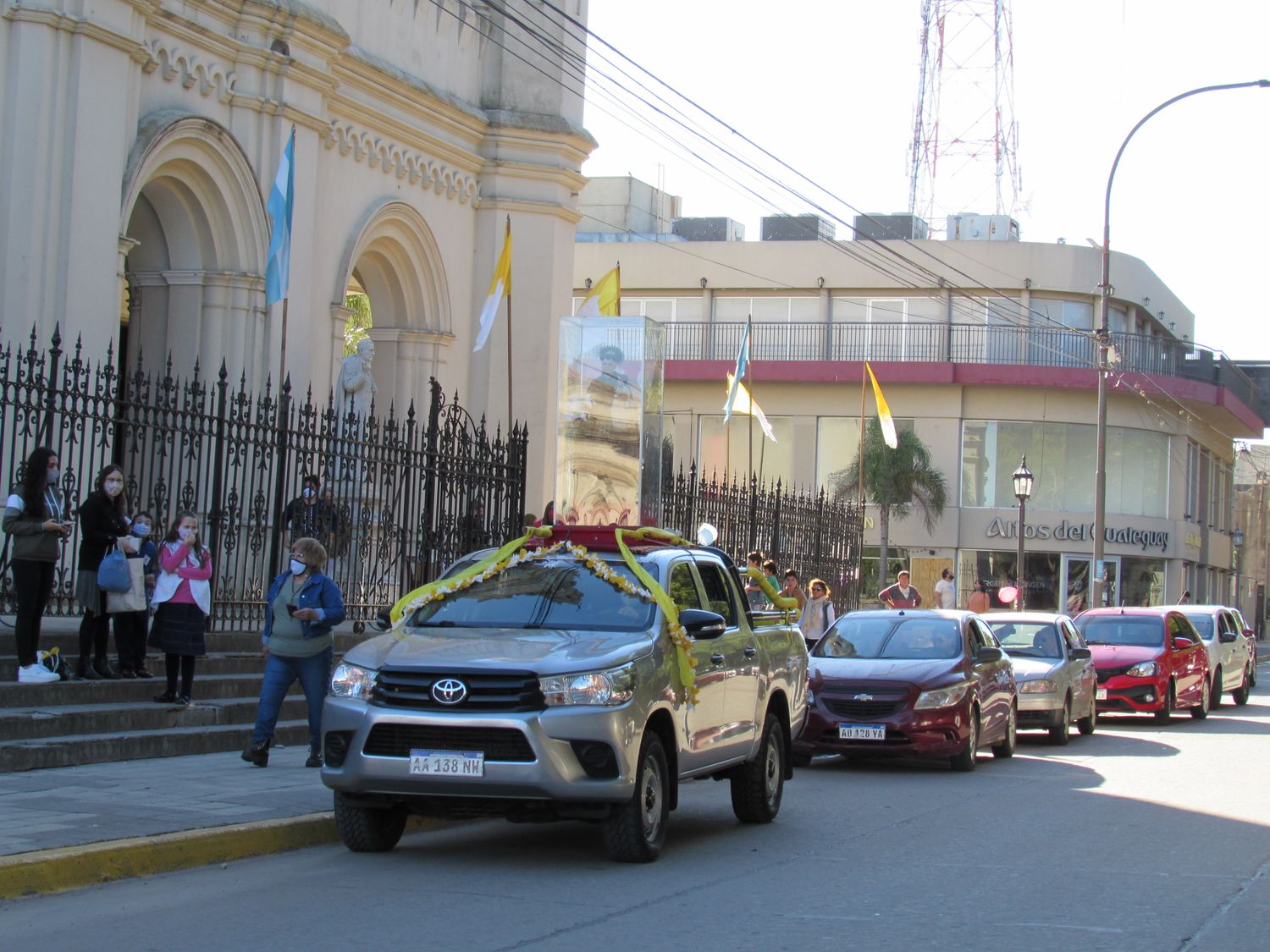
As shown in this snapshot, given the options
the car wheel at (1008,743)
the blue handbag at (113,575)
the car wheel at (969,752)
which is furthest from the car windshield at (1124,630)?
the blue handbag at (113,575)

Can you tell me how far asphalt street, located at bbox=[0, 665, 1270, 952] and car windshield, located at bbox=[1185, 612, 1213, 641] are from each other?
13135 millimetres

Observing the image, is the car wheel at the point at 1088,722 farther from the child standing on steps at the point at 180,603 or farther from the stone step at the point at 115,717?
the child standing on steps at the point at 180,603

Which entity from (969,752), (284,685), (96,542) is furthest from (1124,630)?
(96,542)

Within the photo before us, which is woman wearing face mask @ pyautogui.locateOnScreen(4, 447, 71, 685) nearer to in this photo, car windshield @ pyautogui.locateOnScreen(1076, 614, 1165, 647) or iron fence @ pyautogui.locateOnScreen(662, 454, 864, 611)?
iron fence @ pyautogui.locateOnScreen(662, 454, 864, 611)

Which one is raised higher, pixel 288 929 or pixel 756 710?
pixel 756 710

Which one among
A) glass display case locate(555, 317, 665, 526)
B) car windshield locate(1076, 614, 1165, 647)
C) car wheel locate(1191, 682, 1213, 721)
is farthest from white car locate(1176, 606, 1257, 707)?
glass display case locate(555, 317, 665, 526)

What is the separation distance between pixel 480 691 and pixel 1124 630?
55.3 feet

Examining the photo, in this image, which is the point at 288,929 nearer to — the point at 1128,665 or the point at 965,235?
Result: the point at 1128,665

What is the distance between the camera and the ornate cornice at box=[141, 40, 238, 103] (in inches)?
742

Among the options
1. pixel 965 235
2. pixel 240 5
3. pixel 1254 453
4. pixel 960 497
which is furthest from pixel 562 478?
pixel 1254 453

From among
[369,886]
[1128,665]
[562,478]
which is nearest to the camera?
[369,886]

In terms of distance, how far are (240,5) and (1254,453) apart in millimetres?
90457

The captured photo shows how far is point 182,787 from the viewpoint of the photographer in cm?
1103

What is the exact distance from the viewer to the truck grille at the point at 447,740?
29.8ft
